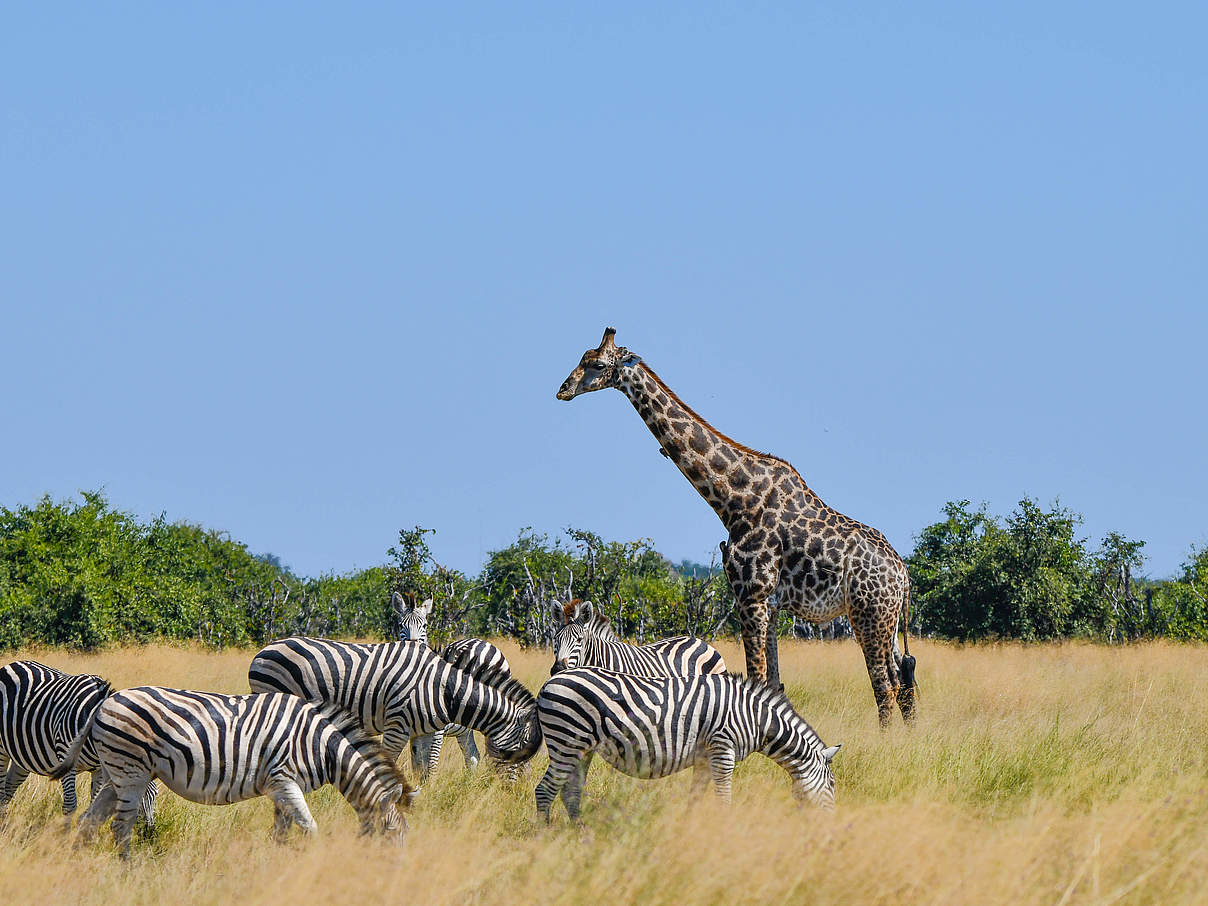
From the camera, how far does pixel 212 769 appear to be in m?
7.99

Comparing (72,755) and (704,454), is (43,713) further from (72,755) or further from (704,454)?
(704,454)

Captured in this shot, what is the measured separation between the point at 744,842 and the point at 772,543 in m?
7.08

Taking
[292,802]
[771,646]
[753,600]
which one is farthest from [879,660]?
[292,802]

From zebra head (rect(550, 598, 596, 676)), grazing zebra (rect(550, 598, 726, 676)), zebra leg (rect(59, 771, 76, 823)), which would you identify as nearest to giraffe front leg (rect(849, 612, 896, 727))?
grazing zebra (rect(550, 598, 726, 676))

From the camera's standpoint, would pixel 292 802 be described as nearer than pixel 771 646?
Yes

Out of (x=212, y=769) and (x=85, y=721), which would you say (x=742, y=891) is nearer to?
(x=212, y=769)

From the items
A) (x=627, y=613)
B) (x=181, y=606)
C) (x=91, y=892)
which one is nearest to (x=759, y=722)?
(x=91, y=892)

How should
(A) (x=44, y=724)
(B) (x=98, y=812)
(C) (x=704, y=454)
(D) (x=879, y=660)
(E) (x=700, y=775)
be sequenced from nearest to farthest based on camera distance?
(B) (x=98, y=812) → (E) (x=700, y=775) → (A) (x=44, y=724) → (D) (x=879, y=660) → (C) (x=704, y=454)

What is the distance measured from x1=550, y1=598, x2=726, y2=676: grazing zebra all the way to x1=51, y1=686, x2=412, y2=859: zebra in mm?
3496

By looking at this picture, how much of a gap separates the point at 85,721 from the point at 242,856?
2.04 m

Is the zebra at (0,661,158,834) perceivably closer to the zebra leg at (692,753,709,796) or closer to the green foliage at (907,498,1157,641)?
the zebra leg at (692,753,709,796)

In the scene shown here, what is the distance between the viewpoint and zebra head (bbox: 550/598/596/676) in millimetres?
11898

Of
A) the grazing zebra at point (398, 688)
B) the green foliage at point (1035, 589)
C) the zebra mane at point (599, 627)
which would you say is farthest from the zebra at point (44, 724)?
the green foliage at point (1035, 589)

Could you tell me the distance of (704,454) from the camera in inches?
556
